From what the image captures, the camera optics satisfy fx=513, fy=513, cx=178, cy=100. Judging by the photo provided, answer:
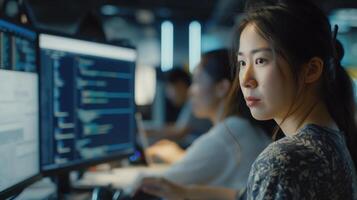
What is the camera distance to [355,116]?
1.11m

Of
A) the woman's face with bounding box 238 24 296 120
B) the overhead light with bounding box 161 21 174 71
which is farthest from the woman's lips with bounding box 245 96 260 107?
the overhead light with bounding box 161 21 174 71

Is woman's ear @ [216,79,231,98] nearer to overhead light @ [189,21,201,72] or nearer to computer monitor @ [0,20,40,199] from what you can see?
computer monitor @ [0,20,40,199]

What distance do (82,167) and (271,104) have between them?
798mm

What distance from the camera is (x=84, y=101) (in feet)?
5.07

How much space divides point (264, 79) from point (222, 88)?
45.6 inches

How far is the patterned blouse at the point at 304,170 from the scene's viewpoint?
81cm

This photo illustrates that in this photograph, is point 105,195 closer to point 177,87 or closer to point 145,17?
point 177,87

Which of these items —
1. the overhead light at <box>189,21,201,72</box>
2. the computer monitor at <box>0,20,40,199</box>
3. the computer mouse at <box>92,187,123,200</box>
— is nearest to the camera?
the computer monitor at <box>0,20,40,199</box>

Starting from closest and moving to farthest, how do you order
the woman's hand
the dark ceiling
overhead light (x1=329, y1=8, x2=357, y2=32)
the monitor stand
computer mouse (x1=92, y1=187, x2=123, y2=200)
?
1. computer mouse (x1=92, y1=187, x2=123, y2=200)
2. the woman's hand
3. the monitor stand
4. the dark ceiling
5. overhead light (x1=329, y1=8, x2=357, y2=32)

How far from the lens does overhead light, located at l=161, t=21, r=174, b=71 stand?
637 centimetres

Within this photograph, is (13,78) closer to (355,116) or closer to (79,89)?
(79,89)

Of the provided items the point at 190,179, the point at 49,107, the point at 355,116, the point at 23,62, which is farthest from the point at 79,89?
the point at 355,116

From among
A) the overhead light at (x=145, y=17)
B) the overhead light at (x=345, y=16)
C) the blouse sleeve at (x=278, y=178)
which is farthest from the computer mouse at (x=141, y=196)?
the overhead light at (x=145, y=17)

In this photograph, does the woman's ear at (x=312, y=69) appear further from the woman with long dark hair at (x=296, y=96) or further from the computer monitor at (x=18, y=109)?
the computer monitor at (x=18, y=109)
